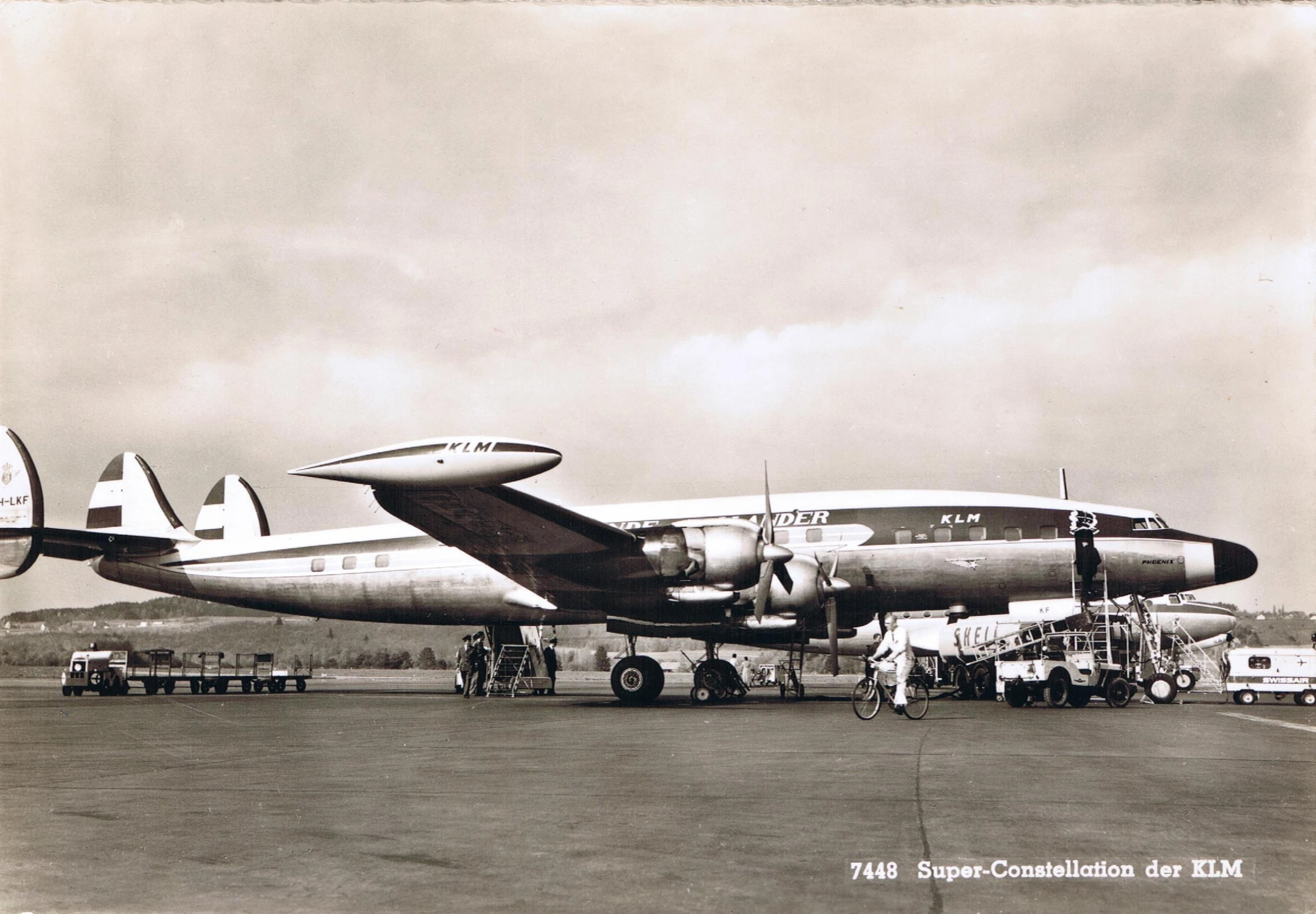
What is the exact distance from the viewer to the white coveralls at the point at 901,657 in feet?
50.1

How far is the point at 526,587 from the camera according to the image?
68.1 ft

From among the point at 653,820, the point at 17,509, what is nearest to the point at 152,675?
the point at 17,509

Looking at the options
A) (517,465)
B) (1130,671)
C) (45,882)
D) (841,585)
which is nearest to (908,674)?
(841,585)

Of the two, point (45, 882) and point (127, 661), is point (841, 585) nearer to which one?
point (45, 882)

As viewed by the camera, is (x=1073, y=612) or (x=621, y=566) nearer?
(x=621, y=566)

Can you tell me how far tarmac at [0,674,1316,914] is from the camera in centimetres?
470

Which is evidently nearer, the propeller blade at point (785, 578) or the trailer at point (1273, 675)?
the propeller blade at point (785, 578)

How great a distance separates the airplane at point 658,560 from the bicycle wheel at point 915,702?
2236 mm

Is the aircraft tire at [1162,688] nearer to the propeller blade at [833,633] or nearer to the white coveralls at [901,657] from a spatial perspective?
the propeller blade at [833,633]

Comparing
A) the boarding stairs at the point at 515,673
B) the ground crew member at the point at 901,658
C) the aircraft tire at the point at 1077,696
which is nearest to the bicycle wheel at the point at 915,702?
the ground crew member at the point at 901,658

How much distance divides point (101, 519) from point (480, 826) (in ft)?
83.7

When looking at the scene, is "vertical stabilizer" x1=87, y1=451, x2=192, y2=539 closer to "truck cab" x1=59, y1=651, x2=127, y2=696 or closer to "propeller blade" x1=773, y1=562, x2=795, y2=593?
"truck cab" x1=59, y1=651, x2=127, y2=696

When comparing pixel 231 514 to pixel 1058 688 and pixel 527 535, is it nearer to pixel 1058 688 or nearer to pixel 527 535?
pixel 527 535

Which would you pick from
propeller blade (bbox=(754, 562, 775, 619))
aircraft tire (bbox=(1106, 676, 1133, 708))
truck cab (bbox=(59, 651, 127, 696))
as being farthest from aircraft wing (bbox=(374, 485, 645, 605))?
truck cab (bbox=(59, 651, 127, 696))
